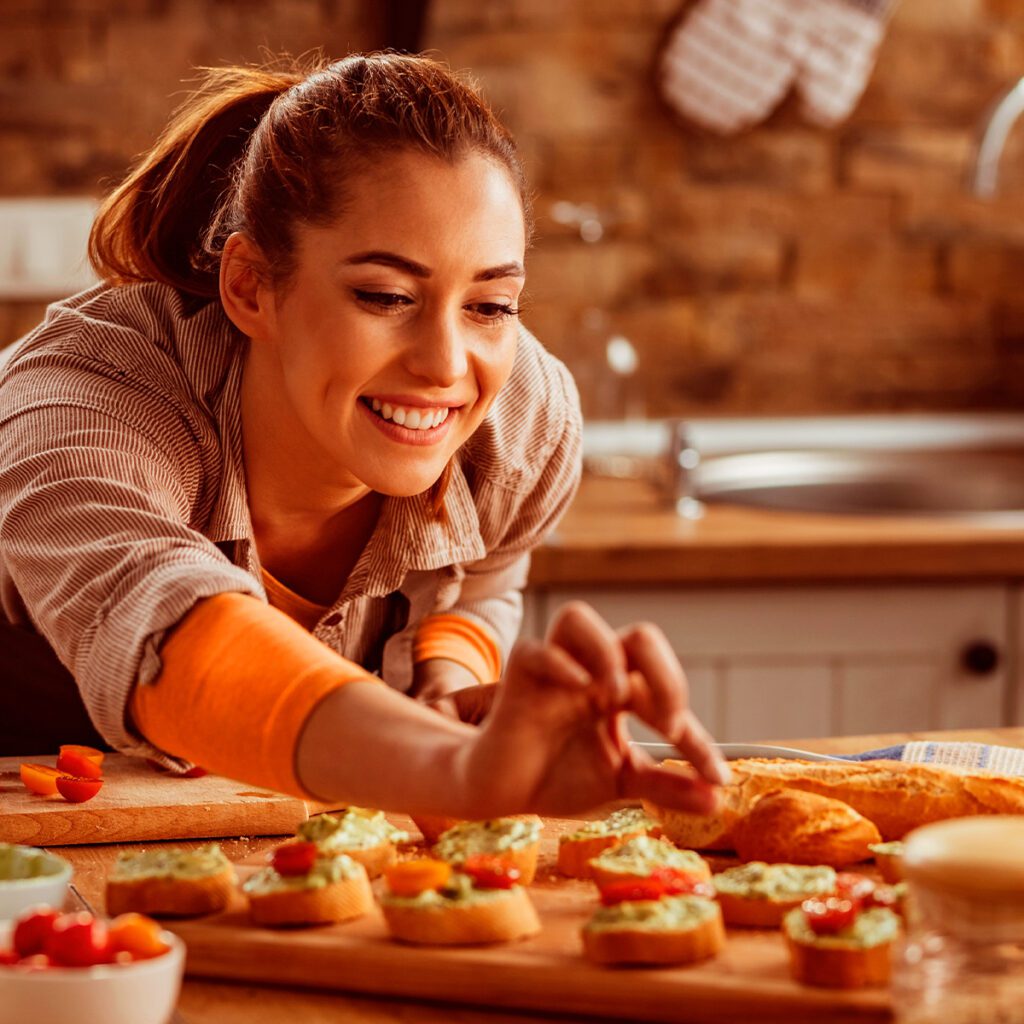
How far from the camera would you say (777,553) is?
7.82 feet

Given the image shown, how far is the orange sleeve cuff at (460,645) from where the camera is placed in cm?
174

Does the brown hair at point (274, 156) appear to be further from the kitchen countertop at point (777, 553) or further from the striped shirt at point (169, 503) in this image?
the kitchen countertop at point (777, 553)

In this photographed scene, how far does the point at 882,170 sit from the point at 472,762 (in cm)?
231

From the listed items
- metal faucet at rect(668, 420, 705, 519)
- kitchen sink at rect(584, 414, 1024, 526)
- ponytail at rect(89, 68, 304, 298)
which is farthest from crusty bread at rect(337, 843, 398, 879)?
kitchen sink at rect(584, 414, 1024, 526)

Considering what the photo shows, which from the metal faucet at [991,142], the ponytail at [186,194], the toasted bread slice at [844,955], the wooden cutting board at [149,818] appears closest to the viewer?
the toasted bread slice at [844,955]

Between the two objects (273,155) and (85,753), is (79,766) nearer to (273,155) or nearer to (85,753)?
(85,753)

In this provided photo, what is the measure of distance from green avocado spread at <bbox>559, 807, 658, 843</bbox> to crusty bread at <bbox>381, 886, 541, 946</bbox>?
0.16 metres

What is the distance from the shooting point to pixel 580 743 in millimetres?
1037

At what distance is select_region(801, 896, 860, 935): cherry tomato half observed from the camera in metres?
1.00

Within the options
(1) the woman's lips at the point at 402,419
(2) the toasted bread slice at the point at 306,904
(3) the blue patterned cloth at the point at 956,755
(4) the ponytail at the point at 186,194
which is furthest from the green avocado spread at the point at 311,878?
(4) the ponytail at the point at 186,194

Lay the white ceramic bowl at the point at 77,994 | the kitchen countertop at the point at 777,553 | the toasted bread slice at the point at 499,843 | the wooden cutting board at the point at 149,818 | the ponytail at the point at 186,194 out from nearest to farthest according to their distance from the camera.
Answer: the white ceramic bowl at the point at 77,994
the toasted bread slice at the point at 499,843
the wooden cutting board at the point at 149,818
the ponytail at the point at 186,194
the kitchen countertop at the point at 777,553

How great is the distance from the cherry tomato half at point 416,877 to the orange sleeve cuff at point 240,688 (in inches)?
3.1

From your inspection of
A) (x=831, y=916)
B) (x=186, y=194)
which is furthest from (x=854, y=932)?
(x=186, y=194)

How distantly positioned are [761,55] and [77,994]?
240 cm
